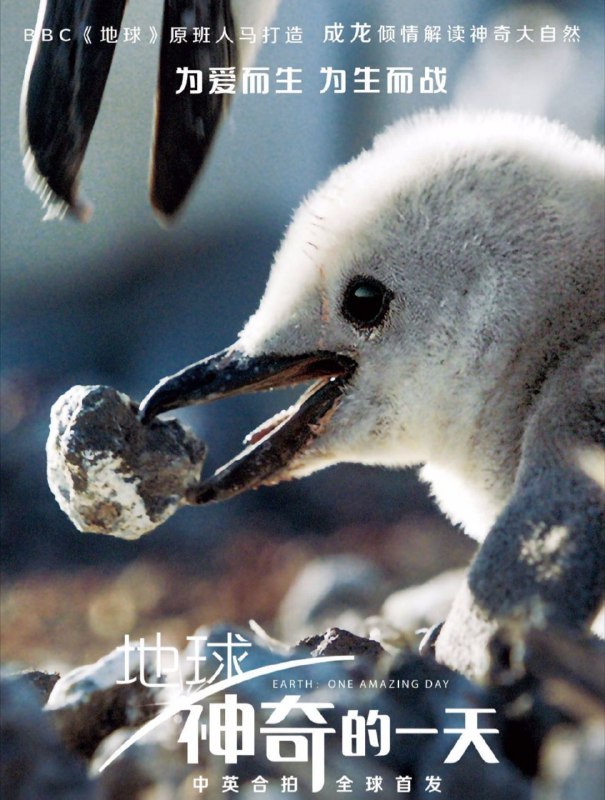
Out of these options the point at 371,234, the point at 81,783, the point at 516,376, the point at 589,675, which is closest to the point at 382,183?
the point at 371,234

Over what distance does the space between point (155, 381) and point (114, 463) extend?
6.80 feet

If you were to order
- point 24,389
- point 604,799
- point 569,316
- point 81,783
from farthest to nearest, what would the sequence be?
point 24,389 → point 569,316 → point 81,783 → point 604,799

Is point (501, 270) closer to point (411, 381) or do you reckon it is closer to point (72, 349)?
point (411, 381)

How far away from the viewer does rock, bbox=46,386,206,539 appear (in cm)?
158

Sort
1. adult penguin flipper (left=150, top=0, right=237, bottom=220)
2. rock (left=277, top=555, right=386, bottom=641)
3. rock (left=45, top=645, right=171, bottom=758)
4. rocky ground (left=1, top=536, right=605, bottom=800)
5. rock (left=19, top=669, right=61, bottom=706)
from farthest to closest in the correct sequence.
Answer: rock (left=277, top=555, right=386, bottom=641)
adult penguin flipper (left=150, top=0, right=237, bottom=220)
rock (left=19, top=669, right=61, bottom=706)
rock (left=45, top=645, right=171, bottom=758)
rocky ground (left=1, top=536, right=605, bottom=800)

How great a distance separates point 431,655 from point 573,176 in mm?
600

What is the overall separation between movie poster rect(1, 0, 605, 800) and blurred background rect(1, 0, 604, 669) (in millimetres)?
296

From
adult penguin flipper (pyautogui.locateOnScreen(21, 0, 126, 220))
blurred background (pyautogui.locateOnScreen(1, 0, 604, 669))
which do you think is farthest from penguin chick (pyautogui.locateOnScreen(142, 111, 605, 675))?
blurred background (pyautogui.locateOnScreen(1, 0, 604, 669))

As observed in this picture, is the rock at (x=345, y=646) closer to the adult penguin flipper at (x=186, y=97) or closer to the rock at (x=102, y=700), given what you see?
the rock at (x=102, y=700)

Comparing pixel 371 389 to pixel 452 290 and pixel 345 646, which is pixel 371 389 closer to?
pixel 452 290

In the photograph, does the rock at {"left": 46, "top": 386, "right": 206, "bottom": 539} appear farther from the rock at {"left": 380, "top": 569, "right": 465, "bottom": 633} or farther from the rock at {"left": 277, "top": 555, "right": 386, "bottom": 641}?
the rock at {"left": 277, "top": 555, "right": 386, "bottom": 641}

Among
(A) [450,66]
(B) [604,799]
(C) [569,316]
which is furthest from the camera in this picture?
(A) [450,66]

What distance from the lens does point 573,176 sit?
1571 mm

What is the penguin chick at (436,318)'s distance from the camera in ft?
4.96
